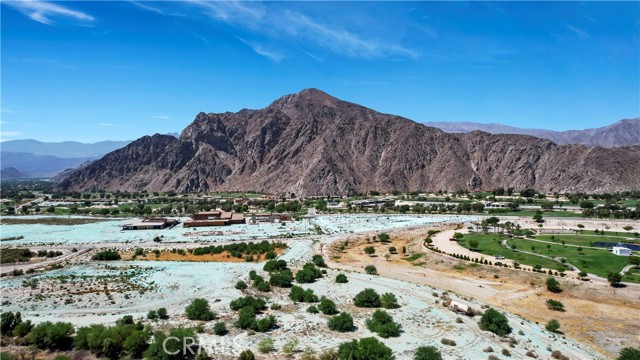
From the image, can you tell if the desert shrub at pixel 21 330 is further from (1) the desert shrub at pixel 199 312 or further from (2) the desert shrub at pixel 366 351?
(2) the desert shrub at pixel 366 351

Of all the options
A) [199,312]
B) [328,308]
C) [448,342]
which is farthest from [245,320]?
[448,342]

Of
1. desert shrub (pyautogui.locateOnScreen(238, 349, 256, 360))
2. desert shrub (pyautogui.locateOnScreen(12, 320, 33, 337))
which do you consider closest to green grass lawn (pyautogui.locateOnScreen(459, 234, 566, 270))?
desert shrub (pyautogui.locateOnScreen(238, 349, 256, 360))

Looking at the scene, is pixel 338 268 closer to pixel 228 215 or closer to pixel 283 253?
pixel 283 253

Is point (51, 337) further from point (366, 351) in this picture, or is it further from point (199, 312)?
point (366, 351)

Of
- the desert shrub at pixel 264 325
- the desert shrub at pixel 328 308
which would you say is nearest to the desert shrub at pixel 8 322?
the desert shrub at pixel 264 325

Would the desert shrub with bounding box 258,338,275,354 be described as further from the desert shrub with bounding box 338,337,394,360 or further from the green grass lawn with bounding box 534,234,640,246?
the green grass lawn with bounding box 534,234,640,246

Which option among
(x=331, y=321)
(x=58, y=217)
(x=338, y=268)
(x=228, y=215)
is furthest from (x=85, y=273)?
(x=58, y=217)

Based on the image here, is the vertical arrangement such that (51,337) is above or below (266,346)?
above
